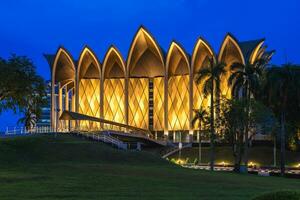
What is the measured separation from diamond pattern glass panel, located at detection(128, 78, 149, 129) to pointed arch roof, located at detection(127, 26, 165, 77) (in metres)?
1.76

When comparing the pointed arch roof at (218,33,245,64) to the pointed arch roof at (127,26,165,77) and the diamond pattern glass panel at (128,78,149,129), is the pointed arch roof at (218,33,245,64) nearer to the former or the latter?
the pointed arch roof at (127,26,165,77)

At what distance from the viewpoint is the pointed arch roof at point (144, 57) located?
97438 millimetres

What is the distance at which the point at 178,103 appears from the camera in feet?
333

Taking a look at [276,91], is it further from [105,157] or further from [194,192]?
[194,192]

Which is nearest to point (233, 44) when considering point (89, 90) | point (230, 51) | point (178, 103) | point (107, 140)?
point (230, 51)

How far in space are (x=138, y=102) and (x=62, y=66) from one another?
16.4 meters

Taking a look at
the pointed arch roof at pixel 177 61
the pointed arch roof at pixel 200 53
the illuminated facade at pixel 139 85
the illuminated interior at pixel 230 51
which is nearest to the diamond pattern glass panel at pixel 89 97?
the illuminated facade at pixel 139 85

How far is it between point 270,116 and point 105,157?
2031cm

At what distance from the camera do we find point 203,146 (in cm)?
8050

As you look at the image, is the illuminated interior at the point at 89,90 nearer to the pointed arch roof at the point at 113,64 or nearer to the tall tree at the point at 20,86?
the pointed arch roof at the point at 113,64

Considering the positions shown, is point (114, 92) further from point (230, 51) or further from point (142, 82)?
point (230, 51)

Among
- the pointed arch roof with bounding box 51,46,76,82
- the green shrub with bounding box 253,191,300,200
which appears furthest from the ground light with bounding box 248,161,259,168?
the green shrub with bounding box 253,191,300,200

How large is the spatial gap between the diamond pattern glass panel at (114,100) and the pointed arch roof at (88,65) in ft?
10.2

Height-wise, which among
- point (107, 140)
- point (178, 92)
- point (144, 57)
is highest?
point (144, 57)
